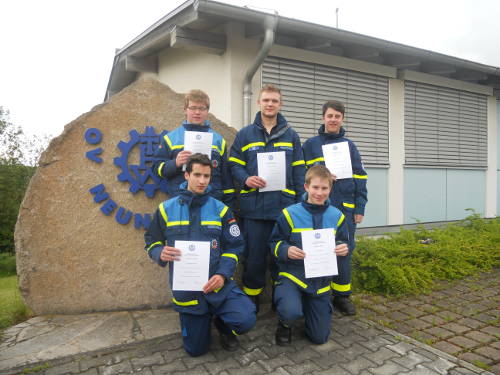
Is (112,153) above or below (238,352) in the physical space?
above

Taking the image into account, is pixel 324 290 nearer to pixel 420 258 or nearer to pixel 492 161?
pixel 420 258

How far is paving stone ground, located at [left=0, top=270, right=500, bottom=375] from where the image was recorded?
8.54 feet

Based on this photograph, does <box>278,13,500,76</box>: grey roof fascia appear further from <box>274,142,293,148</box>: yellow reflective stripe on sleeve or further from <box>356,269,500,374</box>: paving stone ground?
<box>356,269,500,374</box>: paving stone ground

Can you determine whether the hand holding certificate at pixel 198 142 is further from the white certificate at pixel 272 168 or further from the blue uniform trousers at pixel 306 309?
the blue uniform trousers at pixel 306 309

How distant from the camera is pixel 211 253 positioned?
2822mm

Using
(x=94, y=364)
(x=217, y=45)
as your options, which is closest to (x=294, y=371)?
(x=94, y=364)

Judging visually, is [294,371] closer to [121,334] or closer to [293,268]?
[293,268]

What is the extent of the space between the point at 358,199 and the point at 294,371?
172 cm

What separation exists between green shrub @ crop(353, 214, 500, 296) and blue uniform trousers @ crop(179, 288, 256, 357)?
2.06 meters

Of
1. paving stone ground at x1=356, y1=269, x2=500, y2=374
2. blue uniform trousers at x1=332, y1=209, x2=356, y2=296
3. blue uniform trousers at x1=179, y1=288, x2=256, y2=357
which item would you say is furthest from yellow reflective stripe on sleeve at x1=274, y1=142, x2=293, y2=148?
paving stone ground at x1=356, y1=269, x2=500, y2=374

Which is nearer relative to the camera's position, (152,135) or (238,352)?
(238,352)

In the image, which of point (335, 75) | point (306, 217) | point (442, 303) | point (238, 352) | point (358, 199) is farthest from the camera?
point (335, 75)

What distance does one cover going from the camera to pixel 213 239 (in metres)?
2.85

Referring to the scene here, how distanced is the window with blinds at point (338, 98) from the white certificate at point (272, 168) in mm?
3322
